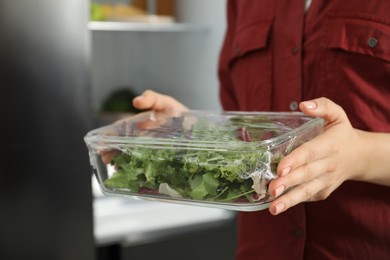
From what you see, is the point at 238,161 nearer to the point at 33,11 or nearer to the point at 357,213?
the point at 357,213

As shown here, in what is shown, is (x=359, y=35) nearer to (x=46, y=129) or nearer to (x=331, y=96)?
(x=331, y=96)

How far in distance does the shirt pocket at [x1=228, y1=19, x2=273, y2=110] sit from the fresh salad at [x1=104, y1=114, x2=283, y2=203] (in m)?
0.18

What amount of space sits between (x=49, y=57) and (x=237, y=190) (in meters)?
0.58

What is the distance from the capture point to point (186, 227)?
6.33 ft

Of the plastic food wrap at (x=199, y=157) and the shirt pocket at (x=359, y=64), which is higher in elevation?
the shirt pocket at (x=359, y=64)

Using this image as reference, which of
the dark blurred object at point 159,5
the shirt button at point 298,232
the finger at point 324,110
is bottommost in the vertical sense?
the shirt button at point 298,232

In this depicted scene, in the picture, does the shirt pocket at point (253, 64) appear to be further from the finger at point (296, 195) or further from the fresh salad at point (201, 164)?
the finger at point (296, 195)

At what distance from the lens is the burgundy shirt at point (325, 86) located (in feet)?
2.93

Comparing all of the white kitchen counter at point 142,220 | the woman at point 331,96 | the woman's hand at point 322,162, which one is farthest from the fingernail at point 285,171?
the white kitchen counter at point 142,220

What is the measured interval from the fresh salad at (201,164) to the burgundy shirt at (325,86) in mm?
153

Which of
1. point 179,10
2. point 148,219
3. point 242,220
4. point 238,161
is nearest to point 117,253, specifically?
point 148,219

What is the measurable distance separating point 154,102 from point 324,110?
0.33 m

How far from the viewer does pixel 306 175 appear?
0.70m

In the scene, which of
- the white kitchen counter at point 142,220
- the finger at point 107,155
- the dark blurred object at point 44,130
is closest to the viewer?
the finger at point 107,155
